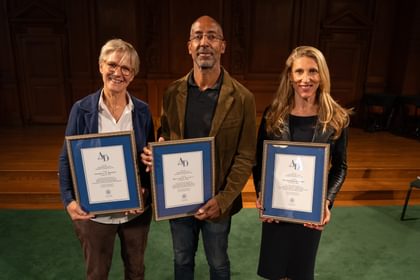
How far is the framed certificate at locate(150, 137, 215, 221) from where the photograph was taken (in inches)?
57.4

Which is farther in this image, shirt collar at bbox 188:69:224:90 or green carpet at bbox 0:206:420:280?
green carpet at bbox 0:206:420:280

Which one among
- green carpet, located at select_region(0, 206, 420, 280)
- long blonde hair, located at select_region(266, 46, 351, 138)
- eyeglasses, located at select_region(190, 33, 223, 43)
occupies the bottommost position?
green carpet, located at select_region(0, 206, 420, 280)

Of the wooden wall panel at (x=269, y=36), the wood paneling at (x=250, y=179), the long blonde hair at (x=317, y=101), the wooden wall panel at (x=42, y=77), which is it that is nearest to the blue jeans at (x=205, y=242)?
the long blonde hair at (x=317, y=101)

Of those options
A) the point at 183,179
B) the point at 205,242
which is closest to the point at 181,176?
the point at 183,179

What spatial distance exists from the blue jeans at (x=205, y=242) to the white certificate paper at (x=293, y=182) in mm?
297

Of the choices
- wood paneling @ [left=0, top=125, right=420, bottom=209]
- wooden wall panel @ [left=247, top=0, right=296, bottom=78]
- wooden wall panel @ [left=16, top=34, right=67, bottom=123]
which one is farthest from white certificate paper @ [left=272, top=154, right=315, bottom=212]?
wooden wall panel @ [left=16, top=34, right=67, bottom=123]

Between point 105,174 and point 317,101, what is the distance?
98cm

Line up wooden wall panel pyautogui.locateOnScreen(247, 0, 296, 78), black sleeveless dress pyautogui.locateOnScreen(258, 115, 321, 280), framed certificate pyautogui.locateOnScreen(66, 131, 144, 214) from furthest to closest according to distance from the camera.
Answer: wooden wall panel pyautogui.locateOnScreen(247, 0, 296, 78)
black sleeveless dress pyautogui.locateOnScreen(258, 115, 321, 280)
framed certificate pyautogui.locateOnScreen(66, 131, 144, 214)

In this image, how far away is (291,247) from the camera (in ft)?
5.53

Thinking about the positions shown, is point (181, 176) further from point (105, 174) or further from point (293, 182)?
point (293, 182)

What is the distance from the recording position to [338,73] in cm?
618

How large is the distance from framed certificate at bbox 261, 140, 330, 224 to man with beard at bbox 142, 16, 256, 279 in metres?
0.12

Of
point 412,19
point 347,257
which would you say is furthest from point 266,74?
point 347,257

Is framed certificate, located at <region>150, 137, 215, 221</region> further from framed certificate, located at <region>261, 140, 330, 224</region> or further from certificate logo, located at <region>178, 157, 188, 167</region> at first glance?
framed certificate, located at <region>261, 140, 330, 224</region>
